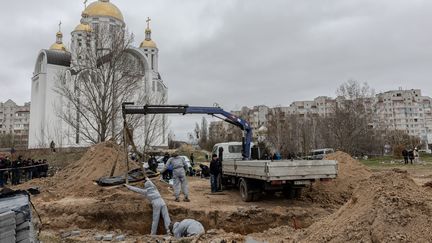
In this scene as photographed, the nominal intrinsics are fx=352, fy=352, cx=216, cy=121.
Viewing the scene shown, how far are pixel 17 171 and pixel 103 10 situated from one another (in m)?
35.0

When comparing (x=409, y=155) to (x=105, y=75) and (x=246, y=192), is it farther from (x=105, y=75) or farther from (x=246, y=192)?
(x=105, y=75)

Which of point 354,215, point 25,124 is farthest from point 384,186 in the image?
point 25,124

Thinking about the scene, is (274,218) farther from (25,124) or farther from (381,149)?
(25,124)

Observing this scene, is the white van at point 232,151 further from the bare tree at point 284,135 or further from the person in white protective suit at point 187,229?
the bare tree at point 284,135

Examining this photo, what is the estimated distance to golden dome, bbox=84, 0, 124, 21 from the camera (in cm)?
4794

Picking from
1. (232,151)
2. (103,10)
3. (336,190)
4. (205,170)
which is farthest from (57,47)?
(336,190)

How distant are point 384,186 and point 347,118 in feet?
108

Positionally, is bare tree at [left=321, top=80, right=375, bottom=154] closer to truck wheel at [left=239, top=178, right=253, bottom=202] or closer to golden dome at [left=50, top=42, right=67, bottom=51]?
truck wheel at [left=239, top=178, right=253, bottom=202]

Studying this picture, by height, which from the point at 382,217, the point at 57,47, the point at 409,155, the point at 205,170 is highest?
the point at 57,47

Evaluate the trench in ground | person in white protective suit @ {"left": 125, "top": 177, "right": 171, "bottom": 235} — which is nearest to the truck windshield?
the trench in ground

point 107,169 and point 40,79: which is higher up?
point 40,79

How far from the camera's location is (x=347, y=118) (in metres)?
37.6

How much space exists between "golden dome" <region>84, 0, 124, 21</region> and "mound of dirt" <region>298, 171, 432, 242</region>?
47.5m

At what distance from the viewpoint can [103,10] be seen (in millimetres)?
47938
